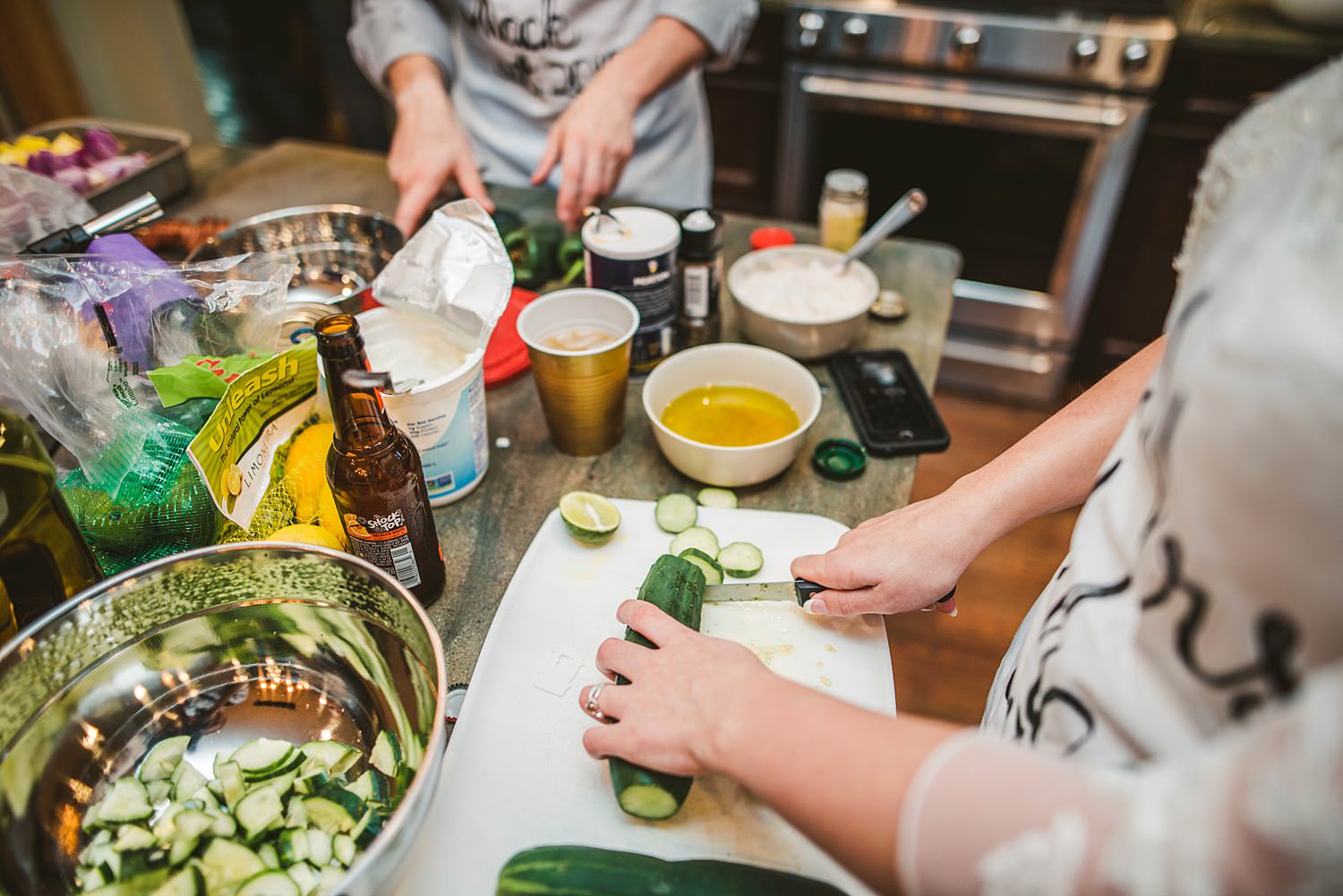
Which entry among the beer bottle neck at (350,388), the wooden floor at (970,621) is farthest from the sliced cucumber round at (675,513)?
the wooden floor at (970,621)

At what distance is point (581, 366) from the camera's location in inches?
42.6

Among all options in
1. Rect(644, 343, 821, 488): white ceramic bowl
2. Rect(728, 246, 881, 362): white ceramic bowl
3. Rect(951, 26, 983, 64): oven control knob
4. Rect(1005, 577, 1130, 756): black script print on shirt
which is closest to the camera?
Rect(1005, 577, 1130, 756): black script print on shirt

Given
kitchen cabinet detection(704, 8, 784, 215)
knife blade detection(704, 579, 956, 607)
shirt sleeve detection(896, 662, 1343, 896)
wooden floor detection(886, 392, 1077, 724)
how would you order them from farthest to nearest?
kitchen cabinet detection(704, 8, 784, 215)
wooden floor detection(886, 392, 1077, 724)
knife blade detection(704, 579, 956, 607)
shirt sleeve detection(896, 662, 1343, 896)

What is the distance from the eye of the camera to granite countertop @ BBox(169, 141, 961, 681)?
40.1 inches

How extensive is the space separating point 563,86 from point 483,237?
805 millimetres

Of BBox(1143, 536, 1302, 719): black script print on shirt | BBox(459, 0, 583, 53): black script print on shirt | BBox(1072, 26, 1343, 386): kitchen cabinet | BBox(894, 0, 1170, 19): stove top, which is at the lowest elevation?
BBox(1072, 26, 1343, 386): kitchen cabinet

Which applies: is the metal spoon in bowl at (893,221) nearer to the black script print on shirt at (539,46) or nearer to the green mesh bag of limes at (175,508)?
the black script print on shirt at (539,46)

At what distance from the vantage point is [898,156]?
106 inches

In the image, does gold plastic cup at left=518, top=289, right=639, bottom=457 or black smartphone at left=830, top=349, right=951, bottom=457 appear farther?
black smartphone at left=830, top=349, right=951, bottom=457

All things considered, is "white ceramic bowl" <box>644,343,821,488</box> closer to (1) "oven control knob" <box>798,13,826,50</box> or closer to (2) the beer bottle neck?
(2) the beer bottle neck

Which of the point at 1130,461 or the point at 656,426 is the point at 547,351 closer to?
the point at 656,426

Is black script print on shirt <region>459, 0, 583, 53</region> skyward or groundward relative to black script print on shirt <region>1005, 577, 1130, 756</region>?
skyward

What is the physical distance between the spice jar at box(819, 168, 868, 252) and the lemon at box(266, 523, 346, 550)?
110 centimetres

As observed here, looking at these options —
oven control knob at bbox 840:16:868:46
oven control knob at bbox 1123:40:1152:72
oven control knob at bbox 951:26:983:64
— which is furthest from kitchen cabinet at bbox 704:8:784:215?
oven control knob at bbox 1123:40:1152:72
